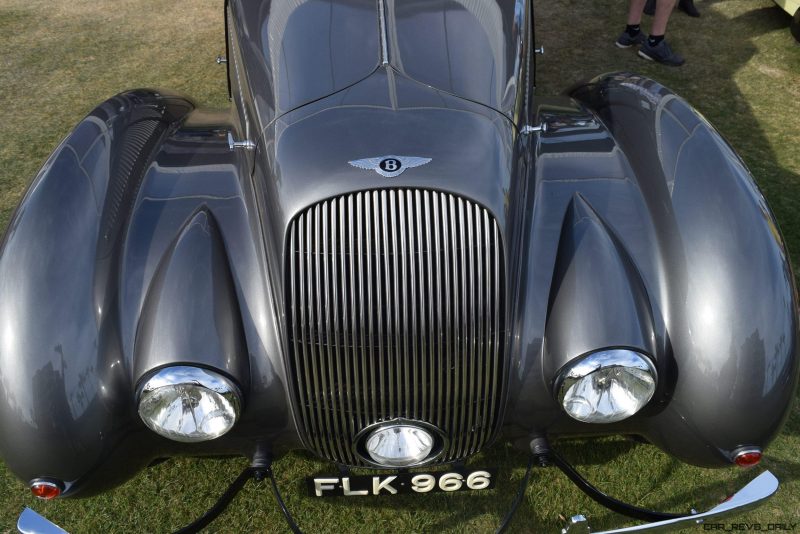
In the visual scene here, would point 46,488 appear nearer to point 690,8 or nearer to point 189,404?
point 189,404

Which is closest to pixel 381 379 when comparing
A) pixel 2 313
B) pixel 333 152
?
pixel 333 152

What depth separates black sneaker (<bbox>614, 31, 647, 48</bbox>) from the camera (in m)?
5.74

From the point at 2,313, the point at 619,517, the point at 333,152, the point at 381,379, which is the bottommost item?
the point at 619,517

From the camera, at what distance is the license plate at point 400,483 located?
2275 millimetres

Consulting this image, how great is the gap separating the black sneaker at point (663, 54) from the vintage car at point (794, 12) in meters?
1.09

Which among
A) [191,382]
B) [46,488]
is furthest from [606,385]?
[46,488]

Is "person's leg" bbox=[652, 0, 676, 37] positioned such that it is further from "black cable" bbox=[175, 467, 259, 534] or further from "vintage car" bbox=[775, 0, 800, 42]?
"black cable" bbox=[175, 467, 259, 534]

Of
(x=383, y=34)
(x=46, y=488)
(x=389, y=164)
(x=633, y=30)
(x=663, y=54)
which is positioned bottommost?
(x=663, y=54)

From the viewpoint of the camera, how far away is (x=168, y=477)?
112 inches

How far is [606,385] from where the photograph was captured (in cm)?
203

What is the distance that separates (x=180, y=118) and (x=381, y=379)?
64.4 inches

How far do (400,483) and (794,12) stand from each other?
18.3ft

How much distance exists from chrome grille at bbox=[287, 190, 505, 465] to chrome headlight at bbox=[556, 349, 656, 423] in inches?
8.4

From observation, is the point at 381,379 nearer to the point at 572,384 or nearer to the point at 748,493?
the point at 572,384
